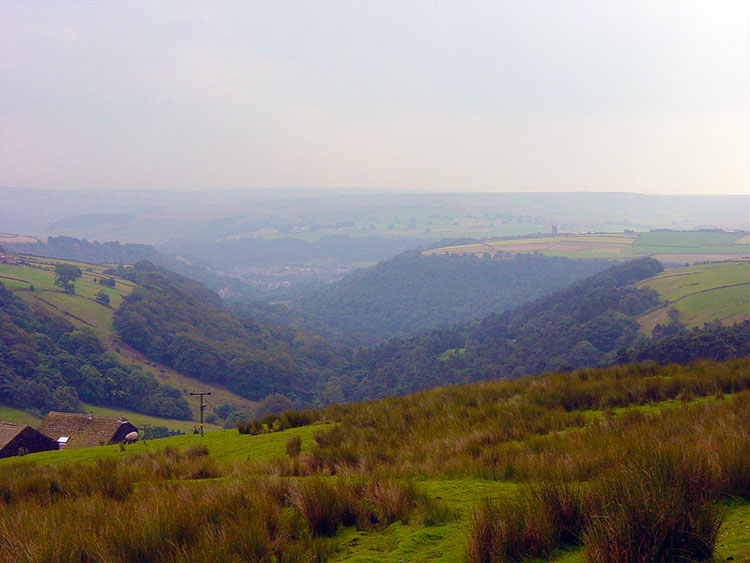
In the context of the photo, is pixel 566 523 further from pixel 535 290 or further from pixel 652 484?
pixel 535 290

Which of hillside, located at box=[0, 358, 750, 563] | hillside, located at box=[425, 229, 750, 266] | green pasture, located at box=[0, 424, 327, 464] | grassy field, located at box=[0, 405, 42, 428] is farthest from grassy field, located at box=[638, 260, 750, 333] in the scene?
grassy field, located at box=[0, 405, 42, 428]

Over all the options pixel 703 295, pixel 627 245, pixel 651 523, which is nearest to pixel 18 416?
pixel 651 523

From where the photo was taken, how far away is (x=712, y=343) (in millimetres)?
28234

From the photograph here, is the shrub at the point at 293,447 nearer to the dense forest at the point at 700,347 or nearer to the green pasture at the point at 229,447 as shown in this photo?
the green pasture at the point at 229,447

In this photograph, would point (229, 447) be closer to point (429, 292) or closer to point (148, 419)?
point (148, 419)

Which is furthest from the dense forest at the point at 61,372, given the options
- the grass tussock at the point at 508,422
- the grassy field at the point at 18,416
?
the grass tussock at the point at 508,422

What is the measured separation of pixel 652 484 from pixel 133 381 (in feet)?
277

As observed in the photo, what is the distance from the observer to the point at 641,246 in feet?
415

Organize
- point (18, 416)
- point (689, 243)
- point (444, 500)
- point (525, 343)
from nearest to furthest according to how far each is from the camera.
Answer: point (444, 500), point (18, 416), point (525, 343), point (689, 243)

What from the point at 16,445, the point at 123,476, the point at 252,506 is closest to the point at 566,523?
the point at 252,506

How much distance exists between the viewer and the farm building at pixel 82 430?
83.5ft

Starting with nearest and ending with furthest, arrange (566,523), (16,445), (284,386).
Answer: (566,523)
(16,445)
(284,386)

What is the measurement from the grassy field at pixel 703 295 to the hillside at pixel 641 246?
88.2ft

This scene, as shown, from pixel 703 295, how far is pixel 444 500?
219 feet
